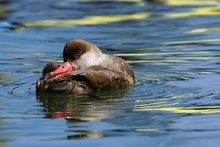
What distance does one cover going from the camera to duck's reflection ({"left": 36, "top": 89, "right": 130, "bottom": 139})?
8266 mm

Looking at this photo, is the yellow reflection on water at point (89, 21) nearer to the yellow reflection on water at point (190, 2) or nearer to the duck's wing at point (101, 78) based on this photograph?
the yellow reflection on water at point (190, 2)

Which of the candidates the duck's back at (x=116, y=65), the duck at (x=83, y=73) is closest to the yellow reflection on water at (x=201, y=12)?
the duck's back at (x=116, y=65)

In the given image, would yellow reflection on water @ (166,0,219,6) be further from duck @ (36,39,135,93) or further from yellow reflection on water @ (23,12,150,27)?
duck @ (36,39,135,93)

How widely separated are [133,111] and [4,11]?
1149 centimetres

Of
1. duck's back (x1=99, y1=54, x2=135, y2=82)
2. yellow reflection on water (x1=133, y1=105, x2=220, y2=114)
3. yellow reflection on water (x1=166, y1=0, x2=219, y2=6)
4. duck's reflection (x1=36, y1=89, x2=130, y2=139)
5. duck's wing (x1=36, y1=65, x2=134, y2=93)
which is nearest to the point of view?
duck's reflection (x1=36, y1=89, x2=130, y2=139)

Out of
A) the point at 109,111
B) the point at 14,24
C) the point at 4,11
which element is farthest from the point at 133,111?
the point at 4,11

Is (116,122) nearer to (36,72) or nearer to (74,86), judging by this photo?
(74,86)

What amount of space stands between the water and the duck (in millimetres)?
126

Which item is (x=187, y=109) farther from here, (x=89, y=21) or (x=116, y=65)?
(x=89, y=21)

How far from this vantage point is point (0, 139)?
797 cm

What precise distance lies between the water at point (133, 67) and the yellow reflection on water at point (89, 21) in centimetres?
2

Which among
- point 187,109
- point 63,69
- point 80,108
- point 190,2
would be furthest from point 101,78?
point 190,2

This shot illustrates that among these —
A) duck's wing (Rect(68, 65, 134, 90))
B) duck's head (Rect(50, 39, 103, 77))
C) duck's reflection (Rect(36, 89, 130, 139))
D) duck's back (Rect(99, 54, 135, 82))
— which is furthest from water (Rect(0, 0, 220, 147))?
duck's head (Rect(50, 39, 103, 77))

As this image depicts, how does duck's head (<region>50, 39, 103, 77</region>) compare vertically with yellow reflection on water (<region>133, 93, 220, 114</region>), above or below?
above
